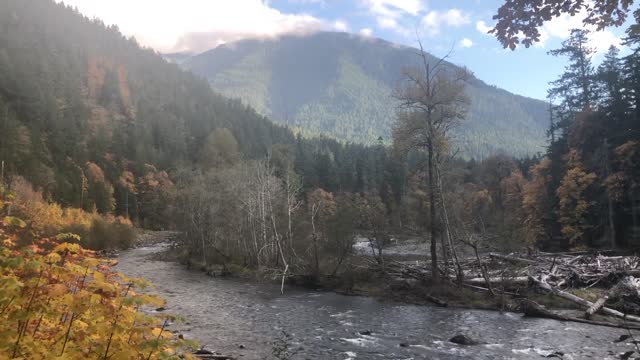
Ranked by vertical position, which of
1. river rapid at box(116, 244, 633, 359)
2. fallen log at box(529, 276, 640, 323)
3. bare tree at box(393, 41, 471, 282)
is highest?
bare tree at box(393, 41, 471, 282)

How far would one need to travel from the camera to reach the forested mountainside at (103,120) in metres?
79.2

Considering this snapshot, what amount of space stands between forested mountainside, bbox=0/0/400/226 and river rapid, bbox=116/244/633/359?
120ft

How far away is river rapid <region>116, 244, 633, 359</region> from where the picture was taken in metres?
15.2

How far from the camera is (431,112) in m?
26.9

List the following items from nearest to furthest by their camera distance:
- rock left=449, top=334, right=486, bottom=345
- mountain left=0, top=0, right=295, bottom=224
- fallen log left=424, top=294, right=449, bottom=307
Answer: rock left=449, top=334, right=486, bottom=345, fallen log left=424, top=294, right=449, bottom=307, mountain left=0, top=0, right=295, bottom=224

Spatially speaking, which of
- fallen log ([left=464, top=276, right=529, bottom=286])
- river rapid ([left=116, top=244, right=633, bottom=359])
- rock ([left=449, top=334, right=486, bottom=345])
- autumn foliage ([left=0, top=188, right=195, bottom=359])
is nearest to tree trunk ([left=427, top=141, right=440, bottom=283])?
fallen log ([left=464, top=276, right=529, bottom=286])

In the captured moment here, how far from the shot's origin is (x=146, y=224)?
94750 millimetres

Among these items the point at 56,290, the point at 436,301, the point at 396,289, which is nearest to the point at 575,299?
the point at 436,301

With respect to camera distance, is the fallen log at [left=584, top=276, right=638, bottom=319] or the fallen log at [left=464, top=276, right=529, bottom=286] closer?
the fallen log at [left=584, top=276, right=638, bottom=319]

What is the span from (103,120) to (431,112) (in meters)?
121

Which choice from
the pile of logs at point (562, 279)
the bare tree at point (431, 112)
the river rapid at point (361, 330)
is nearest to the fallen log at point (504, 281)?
the pile of logs at point (562, 279)

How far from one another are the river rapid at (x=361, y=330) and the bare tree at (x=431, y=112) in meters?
5.74

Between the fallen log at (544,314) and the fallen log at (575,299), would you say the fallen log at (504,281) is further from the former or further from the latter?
the fallen log at (544,314)

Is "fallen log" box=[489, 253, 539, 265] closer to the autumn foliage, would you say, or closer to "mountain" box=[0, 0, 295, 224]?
the autumn foliage
